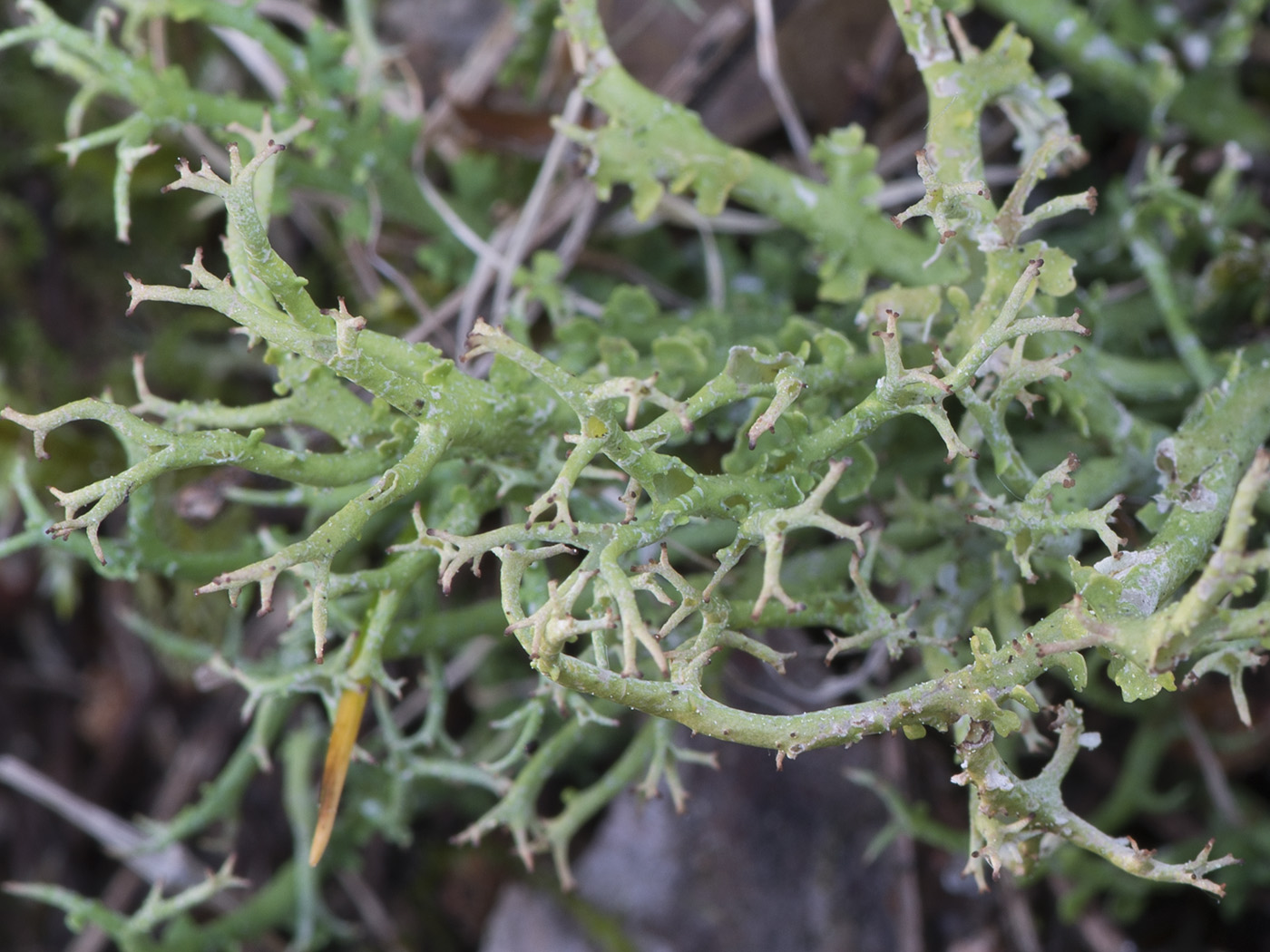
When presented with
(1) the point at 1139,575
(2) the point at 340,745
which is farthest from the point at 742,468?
(2) the point at 340,745

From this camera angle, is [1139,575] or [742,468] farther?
[742,468]

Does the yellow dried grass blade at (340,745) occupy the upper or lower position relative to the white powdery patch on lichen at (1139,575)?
lower

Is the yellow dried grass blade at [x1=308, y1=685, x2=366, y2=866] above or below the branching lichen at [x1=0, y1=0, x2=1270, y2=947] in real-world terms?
below

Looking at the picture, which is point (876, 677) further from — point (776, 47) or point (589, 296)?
point (776, 47)

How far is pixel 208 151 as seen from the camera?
159 cm

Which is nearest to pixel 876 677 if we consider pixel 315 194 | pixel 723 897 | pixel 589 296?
pixel 723 897

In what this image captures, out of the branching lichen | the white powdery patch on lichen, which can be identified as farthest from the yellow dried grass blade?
the white powdery patch on lichen

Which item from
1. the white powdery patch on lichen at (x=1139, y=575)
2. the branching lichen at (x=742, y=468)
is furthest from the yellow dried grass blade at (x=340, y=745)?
the white powdery patch on lichen at (x=1139, y=575)

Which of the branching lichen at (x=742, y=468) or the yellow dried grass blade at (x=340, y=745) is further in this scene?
the yellow dried grass blade at (x=340, y=745)

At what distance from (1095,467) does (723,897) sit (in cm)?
92

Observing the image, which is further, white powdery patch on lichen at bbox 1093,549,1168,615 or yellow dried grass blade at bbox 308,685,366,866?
yellow dried grass blade at bbox 308,685,366,866

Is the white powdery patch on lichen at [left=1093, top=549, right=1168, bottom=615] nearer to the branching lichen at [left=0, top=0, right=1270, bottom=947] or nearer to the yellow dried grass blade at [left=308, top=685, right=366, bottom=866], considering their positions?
the branching lichen at [left=0, top=0, right=1270, bottom=947]

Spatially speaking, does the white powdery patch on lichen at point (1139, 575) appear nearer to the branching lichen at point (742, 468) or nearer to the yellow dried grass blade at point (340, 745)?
the branching lichen at point (742, 468)

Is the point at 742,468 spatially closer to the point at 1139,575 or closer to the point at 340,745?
the point at 1139,575
